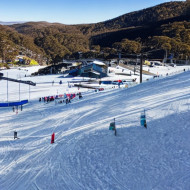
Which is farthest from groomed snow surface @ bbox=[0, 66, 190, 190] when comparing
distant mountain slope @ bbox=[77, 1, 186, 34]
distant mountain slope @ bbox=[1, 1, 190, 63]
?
distant mountain slope @ bbox=[77, 1, 186, 34]

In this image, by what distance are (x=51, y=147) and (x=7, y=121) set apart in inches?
278

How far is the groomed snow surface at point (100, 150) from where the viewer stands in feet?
28.6

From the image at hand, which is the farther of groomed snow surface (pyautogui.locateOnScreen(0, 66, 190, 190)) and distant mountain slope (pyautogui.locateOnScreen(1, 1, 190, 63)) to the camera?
distant mountain slope (pyautogui.locateOnScreen(1, 1, 190, 63))

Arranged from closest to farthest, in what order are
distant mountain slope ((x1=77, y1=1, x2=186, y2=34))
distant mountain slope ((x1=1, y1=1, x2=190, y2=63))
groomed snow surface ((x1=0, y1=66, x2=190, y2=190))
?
groomed snow surface ((x1=0, y1=66, x2=190, y2=190)) < distant mountain slope ((x1=1, y1=1, x2=190, y2=63)) < distant mountain slope ((x1=77, y1=1, x2=186, y2=34))

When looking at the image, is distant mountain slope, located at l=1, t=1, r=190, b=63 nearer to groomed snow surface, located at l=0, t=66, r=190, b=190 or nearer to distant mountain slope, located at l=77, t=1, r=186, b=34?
distant mountain slope, located at l=77, t=1, r=186, b=34

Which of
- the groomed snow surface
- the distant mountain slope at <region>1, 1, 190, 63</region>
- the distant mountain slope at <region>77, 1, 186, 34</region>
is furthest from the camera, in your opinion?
the distant mountain slope at <region>77, 1, 186, 34</region>

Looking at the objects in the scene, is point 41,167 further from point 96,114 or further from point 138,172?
point 96,114

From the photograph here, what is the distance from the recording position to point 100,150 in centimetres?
1123

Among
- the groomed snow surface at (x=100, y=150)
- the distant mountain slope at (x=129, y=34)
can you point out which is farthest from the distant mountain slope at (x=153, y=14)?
the groomed snow surface at (x=100, y=150)

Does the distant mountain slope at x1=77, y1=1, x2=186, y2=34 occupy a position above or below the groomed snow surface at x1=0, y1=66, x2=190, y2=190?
above

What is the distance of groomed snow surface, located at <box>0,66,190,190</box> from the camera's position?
872 cm

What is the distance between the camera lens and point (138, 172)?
9.07m

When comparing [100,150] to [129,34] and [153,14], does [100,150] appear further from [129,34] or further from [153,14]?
[153,14]

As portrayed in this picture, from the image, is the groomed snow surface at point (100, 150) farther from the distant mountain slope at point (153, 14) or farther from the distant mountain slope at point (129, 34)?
the distant mountain slope at point (153, 14)
